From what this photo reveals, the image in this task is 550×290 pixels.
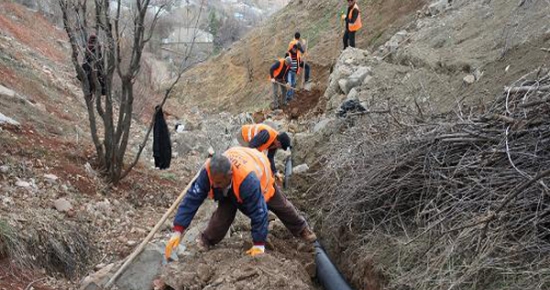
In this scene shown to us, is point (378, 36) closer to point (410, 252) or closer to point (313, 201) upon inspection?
point (313, 201)

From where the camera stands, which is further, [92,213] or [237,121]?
[237,121]

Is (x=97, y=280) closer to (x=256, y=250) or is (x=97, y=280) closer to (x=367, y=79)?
(x=256, y=250)

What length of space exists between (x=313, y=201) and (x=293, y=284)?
2429 mm

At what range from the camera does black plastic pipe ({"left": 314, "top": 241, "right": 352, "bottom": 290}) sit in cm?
469

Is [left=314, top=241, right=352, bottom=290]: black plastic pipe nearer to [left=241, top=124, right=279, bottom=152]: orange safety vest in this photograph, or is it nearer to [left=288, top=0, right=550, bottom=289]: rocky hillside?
[left=288, top=0, right=550, bottom=289]: rocky hillside

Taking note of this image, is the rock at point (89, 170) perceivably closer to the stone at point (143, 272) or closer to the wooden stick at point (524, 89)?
the stone at point (143, 272)

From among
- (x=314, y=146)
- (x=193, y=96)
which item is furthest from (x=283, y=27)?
(x=314, y=146)

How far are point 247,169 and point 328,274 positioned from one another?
4.19 feet

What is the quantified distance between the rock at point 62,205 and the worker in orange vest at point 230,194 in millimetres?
1529

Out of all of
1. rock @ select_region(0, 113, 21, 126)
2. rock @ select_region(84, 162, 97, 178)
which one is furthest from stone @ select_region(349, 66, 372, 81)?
rock @ select_region(0, 113, 21, 126)

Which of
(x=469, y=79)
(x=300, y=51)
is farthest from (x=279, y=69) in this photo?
(x=469, y=79)

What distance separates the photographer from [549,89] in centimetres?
411

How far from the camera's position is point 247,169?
14.3 ft

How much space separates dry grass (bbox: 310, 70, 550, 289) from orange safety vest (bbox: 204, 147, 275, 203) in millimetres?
732
